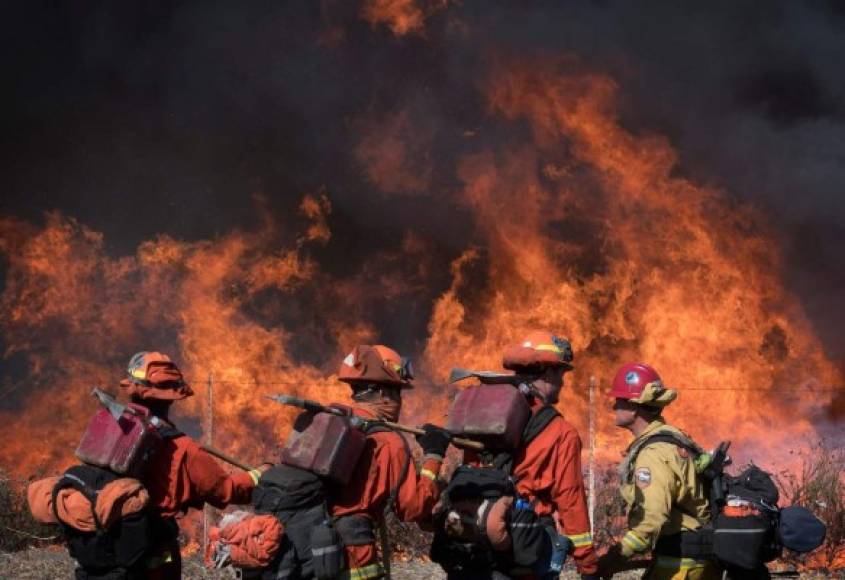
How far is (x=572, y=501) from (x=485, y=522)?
1.66 ft

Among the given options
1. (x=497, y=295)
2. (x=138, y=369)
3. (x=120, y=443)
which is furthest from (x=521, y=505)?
(x=497, y=295)

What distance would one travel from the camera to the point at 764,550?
502cm

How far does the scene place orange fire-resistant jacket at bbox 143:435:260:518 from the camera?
5.06m

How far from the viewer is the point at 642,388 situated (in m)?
5.27

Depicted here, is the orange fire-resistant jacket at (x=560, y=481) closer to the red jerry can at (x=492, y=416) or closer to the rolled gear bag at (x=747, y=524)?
the red jerry can at (x=492, y=416)

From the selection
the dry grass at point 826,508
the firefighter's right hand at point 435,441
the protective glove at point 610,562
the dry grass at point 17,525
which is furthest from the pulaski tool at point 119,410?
the dry grass at point 826,508

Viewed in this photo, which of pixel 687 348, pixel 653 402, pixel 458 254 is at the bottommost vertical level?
pixel 653 402

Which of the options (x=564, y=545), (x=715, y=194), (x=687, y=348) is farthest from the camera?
(x=715, y=194)

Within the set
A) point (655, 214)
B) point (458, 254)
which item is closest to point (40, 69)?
point (458, 254)

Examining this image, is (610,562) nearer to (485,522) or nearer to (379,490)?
(485,522)

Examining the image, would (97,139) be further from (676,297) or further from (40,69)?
(676,297)

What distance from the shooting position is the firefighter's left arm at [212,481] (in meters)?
5.14

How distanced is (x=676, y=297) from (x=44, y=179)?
38.4 feet

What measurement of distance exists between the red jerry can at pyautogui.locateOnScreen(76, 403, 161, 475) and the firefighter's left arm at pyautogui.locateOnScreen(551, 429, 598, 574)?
6.68 ft
